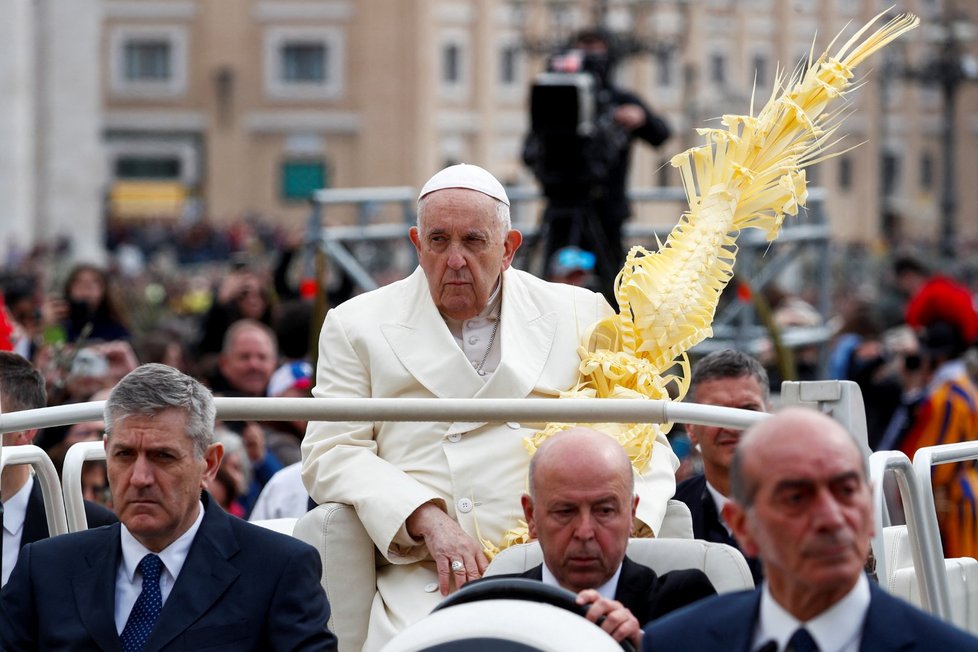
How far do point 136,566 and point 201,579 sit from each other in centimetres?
16

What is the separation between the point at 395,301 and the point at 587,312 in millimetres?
590

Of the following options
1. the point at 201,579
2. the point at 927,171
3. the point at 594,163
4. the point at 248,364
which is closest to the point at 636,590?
the point at 201,579

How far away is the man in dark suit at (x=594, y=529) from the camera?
4102mm

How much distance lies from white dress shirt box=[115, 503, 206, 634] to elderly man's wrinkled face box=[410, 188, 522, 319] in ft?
4.52

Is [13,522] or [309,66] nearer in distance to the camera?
[13,522]

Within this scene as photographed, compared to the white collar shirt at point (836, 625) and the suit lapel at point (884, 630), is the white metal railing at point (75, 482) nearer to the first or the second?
the white collar shirt at point (836, 625)

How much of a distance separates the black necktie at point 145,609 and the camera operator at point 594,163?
7.10 meters

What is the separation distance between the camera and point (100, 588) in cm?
416

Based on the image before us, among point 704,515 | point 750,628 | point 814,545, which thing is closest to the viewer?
point 814,545

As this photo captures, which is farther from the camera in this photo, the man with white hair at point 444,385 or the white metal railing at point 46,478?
the man with white hair at point 444,385

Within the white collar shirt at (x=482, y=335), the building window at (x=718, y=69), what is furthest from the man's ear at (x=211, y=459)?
the building window at (x=718, y=69)

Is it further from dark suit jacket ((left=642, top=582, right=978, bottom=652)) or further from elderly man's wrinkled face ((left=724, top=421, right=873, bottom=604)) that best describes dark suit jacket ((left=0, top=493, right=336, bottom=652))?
elderly man's wrinkled face ((left=724, top=421, right=873, bottom=604))

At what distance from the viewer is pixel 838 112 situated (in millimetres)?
5594

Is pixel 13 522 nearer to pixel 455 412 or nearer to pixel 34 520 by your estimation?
pixel 34 520
